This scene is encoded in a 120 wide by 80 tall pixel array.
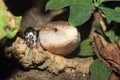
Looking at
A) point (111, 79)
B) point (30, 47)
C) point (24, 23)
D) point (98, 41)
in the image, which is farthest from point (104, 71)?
point (24, 23)

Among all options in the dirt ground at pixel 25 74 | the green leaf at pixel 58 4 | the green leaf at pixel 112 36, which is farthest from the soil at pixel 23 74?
the green leaf at pixel 58 4

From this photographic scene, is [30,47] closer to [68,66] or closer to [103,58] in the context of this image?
[68,66]

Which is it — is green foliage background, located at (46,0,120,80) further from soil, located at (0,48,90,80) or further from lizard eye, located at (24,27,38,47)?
lizard eye, located at (24,27,38,47)

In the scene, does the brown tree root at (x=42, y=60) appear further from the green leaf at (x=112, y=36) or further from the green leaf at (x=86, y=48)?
the green leaf at (x=112, y=36)

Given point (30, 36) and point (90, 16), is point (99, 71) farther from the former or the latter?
point (30, 36)

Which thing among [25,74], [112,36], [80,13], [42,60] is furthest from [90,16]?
[25,74]
